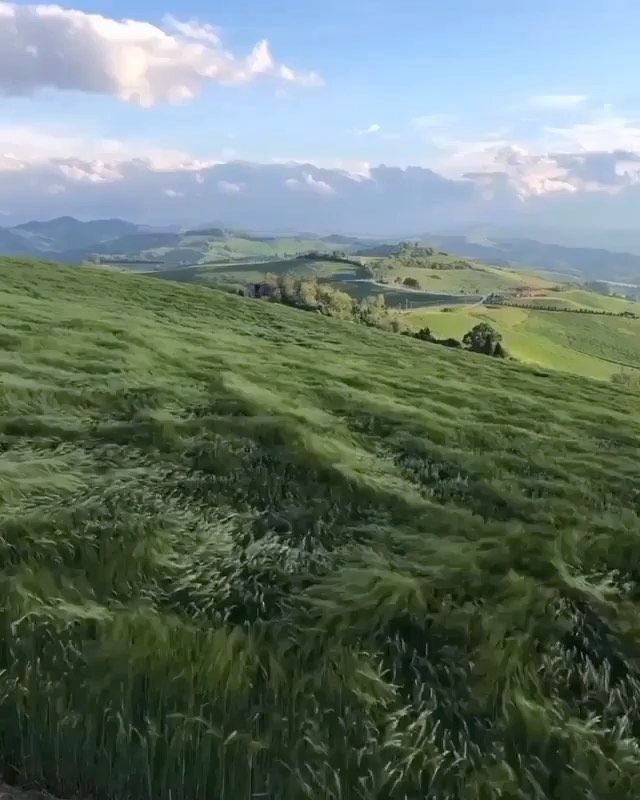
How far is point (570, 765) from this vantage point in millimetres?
3621

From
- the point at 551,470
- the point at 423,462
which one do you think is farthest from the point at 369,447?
the point at 551,470

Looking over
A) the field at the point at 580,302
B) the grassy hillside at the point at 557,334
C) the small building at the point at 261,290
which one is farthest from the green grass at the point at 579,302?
the small building at the point at 261,290

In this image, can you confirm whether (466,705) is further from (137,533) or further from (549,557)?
(137,533)

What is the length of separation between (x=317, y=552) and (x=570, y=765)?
2.60 m

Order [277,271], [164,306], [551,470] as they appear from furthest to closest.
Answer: [277,271], [164,306], [551,470]

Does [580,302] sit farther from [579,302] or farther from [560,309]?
[560,309]

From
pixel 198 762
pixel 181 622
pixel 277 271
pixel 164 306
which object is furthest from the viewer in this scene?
pixel 277 271

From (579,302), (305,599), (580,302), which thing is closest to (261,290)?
(305,599)

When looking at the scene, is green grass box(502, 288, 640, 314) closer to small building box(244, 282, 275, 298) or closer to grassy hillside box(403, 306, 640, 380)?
grassy hillside box(403, 306, 640, 380)

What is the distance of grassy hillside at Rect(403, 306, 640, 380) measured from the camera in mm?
93562

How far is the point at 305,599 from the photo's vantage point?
495 centimetres

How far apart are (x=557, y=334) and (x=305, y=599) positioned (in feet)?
397

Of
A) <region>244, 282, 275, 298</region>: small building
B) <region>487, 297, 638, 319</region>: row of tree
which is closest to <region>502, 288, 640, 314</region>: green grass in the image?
<region>487, 297, 638, 319</region>: row of tree

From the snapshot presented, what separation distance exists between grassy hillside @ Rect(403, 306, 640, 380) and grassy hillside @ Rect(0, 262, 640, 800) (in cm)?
8077
